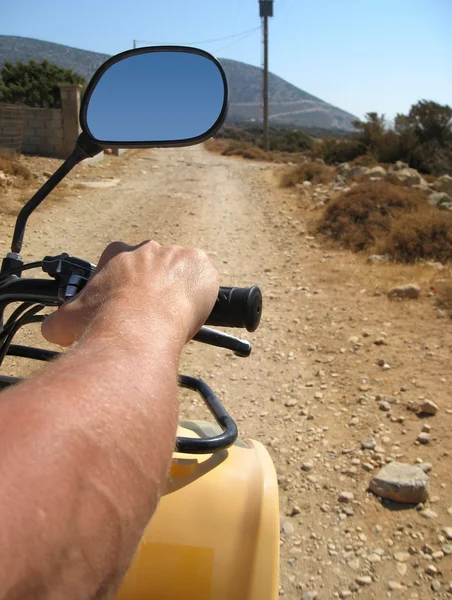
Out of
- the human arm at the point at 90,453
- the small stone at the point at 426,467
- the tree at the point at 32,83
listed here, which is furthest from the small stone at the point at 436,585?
the tree at the point at 32,83

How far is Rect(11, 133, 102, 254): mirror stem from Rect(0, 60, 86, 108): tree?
2092 cm

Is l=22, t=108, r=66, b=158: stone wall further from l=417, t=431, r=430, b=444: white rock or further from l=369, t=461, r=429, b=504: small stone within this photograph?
l=369, t=461, r=429, b=504: small stone

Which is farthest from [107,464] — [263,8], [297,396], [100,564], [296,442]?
[263,8]

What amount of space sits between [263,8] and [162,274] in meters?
43.0

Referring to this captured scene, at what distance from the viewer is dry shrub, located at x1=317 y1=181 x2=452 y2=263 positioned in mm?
7191

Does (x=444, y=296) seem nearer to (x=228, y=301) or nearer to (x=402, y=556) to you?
(x=402, y=556)

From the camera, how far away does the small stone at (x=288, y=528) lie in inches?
102

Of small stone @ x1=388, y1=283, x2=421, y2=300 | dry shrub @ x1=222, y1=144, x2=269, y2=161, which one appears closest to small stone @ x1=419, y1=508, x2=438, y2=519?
small stone @ x1=388, y1=283, x2=421, y2=300

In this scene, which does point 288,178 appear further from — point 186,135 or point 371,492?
point 186,135

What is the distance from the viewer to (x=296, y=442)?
332 centimetres

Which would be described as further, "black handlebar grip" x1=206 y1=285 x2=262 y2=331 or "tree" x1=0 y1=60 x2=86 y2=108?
"tree" x1=0 y1=60 x2=86 y2=108

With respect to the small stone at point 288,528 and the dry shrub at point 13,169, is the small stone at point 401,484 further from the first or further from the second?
the dry shrub at point 13,169

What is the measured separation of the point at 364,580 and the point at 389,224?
6419 mm

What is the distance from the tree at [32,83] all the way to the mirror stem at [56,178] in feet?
68.6
